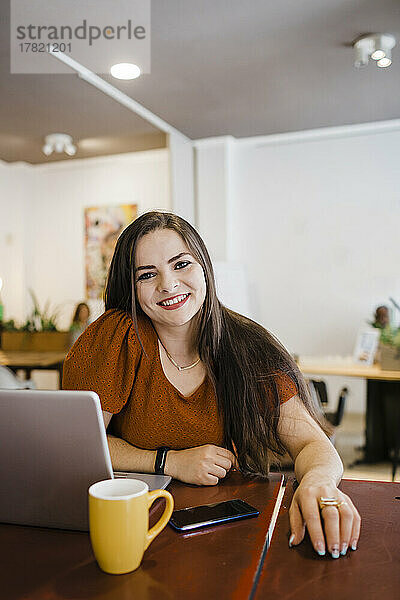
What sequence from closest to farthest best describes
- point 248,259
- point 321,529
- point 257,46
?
1. point 321,529
2. point 257,46
3. point 248,259

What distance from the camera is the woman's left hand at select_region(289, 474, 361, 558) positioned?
2.88ft

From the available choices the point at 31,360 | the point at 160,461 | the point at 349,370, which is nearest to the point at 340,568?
the point at 160,461

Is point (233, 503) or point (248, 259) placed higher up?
point (248, 259)

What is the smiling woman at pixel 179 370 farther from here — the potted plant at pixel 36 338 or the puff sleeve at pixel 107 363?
the potted plant at pixel 36 338

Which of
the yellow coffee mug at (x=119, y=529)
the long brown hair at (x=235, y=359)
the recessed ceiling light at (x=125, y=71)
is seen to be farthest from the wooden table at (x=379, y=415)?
the yellow coffee mug at (x=119, y=529)

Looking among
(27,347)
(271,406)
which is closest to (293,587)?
(271,406)

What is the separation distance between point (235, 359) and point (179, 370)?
17cm

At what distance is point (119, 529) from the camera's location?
0.78 m

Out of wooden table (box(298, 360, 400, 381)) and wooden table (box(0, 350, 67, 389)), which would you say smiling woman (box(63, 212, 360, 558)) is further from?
wooden table (box(0, 350, 67, 389))

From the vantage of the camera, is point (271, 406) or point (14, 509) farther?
point (271, 406)

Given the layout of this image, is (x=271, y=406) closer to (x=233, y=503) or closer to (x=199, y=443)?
(x=199, y=443)

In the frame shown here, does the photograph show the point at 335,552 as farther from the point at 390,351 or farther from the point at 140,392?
the point at 390,351

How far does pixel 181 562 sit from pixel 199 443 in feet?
1.88

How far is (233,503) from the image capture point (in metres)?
1.06
